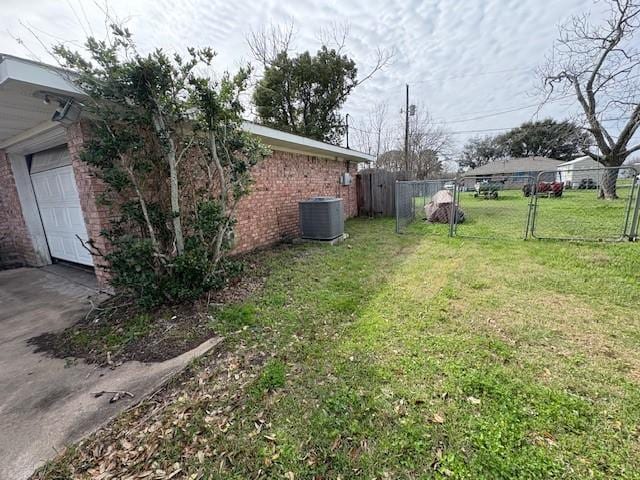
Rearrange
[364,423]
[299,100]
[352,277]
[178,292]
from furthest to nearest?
[299,100] → [352,277] → [178,292] → [364,423]

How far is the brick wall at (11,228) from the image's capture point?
17.1ft

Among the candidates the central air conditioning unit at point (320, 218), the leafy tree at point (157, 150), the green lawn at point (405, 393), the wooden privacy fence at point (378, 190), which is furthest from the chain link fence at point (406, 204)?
the leafy tree at point (157, 150)

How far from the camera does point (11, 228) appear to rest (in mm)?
5672

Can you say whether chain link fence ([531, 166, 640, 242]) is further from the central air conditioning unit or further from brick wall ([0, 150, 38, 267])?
brick wall ([0, 150, 38, 267])

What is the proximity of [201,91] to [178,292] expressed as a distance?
2344mm

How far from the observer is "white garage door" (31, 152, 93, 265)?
448cm

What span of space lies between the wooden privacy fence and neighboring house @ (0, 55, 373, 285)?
334 centimetres

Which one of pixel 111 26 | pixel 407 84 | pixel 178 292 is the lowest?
pixel 178 292

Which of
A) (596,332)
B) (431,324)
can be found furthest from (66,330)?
(596,332)

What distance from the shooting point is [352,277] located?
4.39m

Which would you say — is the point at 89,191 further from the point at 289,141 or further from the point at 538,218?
the point at 538,218

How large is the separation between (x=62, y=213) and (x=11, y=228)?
81.6 inches

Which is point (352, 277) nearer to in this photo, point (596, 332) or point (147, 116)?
point (596, 332)

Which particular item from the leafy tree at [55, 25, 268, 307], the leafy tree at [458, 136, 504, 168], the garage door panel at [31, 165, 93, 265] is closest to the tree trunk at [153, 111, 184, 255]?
the leafy tree at [55, 25, 268, 307]
